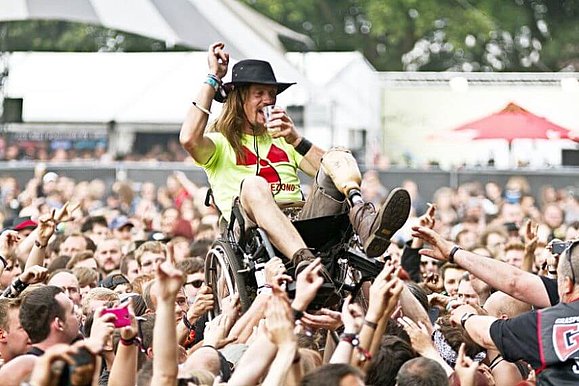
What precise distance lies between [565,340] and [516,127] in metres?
20.9

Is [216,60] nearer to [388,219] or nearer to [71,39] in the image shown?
[388,219]

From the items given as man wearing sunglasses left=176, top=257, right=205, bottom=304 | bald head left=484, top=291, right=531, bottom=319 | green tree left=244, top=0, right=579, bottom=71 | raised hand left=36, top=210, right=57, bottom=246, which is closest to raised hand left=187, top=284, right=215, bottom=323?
bald head left=484, top=291, right=531, bottom=319

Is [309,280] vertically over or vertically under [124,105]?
under

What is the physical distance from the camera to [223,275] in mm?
8844

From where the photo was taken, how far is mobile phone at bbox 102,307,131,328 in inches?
238

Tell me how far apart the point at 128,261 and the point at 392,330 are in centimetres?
438

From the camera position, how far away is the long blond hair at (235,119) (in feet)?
30.0

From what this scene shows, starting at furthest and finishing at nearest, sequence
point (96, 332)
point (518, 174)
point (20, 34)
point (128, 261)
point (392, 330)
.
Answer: point (20, 34)
point (518, 174)
point (128, 261)
point (392, 330)
point (96, 332)

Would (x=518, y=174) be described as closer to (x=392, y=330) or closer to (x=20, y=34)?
(x=392, y=330)

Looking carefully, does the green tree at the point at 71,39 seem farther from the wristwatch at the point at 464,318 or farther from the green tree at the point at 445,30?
the wristwatch at the point at 464,318

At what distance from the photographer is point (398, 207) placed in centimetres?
784

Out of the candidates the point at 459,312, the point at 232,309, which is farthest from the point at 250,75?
the point at 459,312

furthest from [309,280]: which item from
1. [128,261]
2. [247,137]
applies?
[128,261]

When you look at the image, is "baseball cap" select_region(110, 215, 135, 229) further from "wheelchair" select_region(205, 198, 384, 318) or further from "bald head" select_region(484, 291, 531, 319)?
"bald head" select_region(484, 291, 531, 319)
